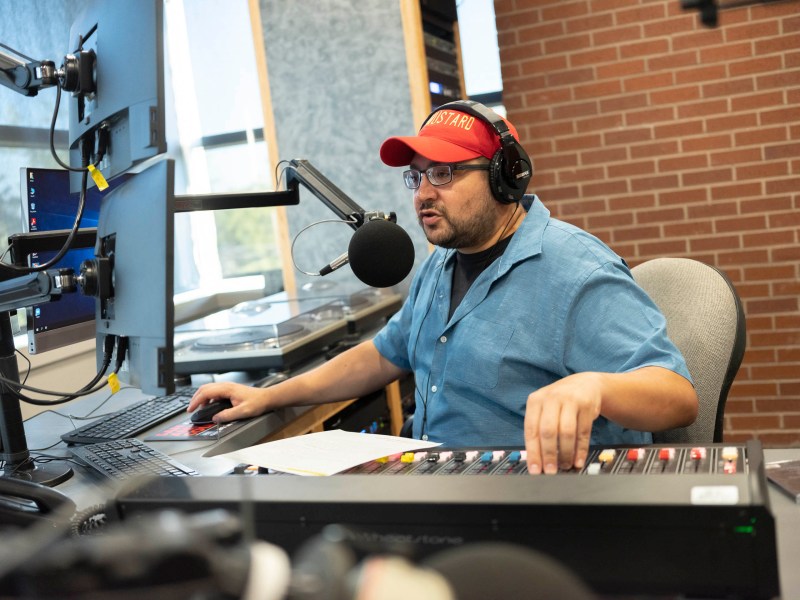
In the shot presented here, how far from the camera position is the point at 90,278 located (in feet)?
4.04

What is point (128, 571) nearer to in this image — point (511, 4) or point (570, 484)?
point (570, 484)

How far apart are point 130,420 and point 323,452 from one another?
0.86 meters

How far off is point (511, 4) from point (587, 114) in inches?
23.2

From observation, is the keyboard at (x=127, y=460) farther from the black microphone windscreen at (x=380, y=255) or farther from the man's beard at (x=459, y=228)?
the man's beard at (x=459, y=228)

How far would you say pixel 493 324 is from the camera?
1.68 metres

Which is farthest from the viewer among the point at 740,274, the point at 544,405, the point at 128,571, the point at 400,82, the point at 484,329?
the point at 740,274

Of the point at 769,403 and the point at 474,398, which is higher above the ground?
the point at 474,398

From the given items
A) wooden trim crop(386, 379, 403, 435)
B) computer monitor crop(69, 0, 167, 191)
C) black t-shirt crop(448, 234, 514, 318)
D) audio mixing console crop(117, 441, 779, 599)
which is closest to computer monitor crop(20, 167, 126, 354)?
computer monitor crop(69, 0, 167, 191)

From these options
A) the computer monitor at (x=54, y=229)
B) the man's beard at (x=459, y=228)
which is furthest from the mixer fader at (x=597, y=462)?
the computer monitor at (x=54, y=229)

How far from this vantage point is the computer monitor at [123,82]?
1109 mm

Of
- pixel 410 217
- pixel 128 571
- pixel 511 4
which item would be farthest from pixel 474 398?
pixel 511 4

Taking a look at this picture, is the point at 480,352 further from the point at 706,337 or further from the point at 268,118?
the point at 268,118

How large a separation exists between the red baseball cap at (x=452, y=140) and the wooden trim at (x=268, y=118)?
5.15 feet

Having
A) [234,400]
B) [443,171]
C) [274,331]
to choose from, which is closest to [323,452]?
[234,400]
